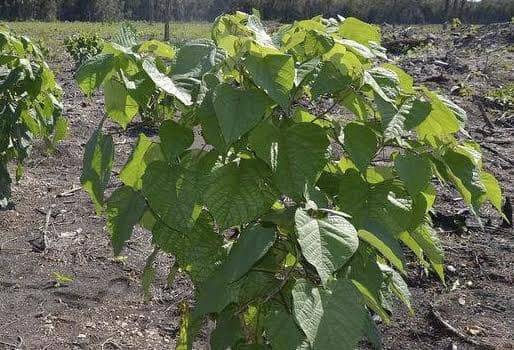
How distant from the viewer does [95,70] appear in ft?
3.22

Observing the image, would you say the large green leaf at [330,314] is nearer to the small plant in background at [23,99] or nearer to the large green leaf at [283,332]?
the large green leaf at [283,332]

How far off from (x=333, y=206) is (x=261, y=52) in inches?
16.0

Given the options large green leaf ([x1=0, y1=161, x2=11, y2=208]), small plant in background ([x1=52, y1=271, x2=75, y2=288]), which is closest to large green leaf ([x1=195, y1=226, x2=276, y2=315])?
small plant in background ([x1=52, y1=271, x2=75, y2=288])

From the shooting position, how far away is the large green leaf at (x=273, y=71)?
0.90m

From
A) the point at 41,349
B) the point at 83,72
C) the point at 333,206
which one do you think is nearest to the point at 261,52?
the point at 83,72

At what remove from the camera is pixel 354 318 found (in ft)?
2.70

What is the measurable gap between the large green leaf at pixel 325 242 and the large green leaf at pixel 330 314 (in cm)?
4

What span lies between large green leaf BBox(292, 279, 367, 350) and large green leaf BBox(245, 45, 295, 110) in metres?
0.27

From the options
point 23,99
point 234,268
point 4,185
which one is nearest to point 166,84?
point 234,268

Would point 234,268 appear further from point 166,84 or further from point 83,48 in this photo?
point 83,48

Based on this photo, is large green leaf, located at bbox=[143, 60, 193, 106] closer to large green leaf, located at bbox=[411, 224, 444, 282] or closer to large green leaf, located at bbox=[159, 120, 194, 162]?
large green leaf, located at bbox=[159, 120, 194, 162]

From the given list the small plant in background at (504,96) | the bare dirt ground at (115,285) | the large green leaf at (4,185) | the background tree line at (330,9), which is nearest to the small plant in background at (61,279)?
the bare dirt ground at (115,285)

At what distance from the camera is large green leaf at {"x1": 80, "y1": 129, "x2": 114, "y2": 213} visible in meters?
1.06

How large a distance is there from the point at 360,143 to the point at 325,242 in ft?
0.82
